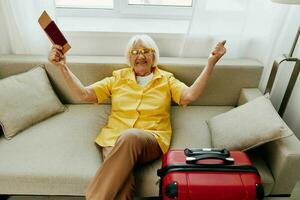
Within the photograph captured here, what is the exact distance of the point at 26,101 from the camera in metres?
1.72

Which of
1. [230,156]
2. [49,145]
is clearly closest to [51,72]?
[49,145]

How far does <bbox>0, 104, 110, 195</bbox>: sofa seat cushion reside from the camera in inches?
55.8

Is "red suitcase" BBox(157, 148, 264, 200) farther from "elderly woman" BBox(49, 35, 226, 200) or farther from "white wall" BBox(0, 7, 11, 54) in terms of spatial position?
"white wall" BBox(0, 7, 11, 54)

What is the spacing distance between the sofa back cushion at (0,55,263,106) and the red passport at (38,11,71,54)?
0.35 meters

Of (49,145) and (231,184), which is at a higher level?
(231,184)

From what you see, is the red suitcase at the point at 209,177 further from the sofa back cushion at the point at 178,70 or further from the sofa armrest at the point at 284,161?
the sofa back cushion at the point at 178,70

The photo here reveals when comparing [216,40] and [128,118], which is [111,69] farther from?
[216,40]

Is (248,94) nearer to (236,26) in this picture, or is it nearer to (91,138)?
(236,26)

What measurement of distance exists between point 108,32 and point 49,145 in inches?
36.9

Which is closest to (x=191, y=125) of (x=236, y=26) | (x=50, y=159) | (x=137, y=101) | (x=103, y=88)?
(x=137, y=101)

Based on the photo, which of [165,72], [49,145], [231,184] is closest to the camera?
[231,184]

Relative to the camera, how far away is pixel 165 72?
1.84m

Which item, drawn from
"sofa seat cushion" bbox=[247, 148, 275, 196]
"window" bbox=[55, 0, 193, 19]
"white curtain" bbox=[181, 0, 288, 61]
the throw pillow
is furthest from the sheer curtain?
"sofa seat cushion" bbox=[247, 148, 275, 196]

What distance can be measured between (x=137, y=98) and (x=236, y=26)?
88 centimetres
